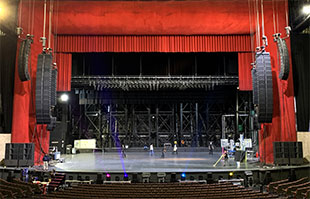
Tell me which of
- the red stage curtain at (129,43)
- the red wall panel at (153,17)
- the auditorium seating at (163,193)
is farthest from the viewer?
the red stage curtain at (129,43)

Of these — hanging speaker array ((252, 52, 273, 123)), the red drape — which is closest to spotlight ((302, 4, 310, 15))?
hanging speaker array ((252, 52, 273, 123))

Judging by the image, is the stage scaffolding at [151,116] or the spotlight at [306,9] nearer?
the spotlight at [306,9]

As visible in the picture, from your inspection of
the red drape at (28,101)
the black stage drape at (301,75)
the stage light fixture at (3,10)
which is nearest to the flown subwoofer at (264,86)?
the black stage drape at (301,75)

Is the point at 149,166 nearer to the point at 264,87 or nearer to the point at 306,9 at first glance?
the point at 264,87

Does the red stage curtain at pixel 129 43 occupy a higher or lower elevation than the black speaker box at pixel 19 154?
higher

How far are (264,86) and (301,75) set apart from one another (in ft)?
9.15

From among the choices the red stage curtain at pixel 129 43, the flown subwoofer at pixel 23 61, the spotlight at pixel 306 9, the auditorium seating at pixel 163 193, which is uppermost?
the spotlight at pixel 306 9

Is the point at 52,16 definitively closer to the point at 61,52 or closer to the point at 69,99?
the point at 61,52

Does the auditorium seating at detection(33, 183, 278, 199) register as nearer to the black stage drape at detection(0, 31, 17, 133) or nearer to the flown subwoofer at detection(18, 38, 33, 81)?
the flown subwoofer at detection(18, 38, 33, 81)

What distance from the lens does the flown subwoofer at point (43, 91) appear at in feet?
47.3

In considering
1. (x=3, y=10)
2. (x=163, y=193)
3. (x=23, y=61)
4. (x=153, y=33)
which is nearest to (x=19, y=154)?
(x=23, y=61)

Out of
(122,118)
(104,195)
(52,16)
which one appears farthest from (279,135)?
(122,118)

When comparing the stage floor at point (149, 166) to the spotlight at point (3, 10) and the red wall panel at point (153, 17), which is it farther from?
the spotlight at point (3, 10)

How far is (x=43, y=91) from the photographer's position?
1450 centimetres
